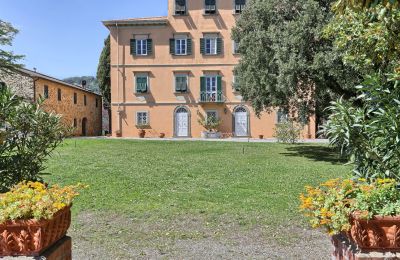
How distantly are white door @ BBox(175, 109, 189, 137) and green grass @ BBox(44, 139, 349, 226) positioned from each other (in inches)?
631

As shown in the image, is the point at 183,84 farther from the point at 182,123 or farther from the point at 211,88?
the point at 182,123

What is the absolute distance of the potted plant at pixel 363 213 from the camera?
9.94 feet

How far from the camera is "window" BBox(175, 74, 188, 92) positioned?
34781mm

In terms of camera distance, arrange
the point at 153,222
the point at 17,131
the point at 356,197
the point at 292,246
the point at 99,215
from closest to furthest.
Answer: the point at 356,197 → the point at 17,131 → the point at 292,246 → the point at 153,222 → the point at 99,215

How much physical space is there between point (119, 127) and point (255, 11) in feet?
63.0

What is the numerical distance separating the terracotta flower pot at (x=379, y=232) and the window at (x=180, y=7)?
33.6m

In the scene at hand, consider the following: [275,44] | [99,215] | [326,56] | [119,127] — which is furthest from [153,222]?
[119,127]

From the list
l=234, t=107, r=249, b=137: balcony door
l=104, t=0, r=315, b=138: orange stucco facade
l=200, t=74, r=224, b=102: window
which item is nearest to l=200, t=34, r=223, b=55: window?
l=104, t=0, r=315, b=138: orange stucco facade

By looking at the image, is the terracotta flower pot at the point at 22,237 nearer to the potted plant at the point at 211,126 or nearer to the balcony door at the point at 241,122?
the potted plant at the point at 211,126

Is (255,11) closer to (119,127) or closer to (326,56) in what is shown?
(326,56)

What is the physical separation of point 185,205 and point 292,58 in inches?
→ 402

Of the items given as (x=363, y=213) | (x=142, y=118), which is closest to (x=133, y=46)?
(x=142, y=118)

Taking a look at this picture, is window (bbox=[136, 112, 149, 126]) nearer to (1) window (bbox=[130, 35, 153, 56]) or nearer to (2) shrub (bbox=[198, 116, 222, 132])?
(2) shrub (bbox=[198, 116, 222, 132])

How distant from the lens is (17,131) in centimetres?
518
